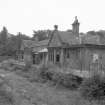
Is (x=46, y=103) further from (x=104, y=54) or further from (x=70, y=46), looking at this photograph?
(x=104, y=54)

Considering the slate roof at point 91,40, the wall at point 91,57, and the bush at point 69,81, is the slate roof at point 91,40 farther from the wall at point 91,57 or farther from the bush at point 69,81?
the bush at point 69,81

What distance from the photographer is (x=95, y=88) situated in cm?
930

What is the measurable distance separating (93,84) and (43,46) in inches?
793

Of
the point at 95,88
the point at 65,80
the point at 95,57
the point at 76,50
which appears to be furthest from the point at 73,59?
the point at 95,88

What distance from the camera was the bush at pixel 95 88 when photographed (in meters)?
9.26

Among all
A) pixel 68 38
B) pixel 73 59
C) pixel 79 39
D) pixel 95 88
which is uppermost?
pixel 68 38

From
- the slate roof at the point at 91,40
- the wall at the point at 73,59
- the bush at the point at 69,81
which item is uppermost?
the slate roof at the point at 91,40

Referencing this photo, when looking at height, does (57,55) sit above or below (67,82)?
above

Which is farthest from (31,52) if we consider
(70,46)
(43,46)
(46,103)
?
(46,103)

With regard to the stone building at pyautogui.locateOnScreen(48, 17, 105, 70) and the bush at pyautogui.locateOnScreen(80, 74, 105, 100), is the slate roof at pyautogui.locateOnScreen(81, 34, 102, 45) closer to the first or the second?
the stone building at pyautogui.locateOnScreen(48, 17, 105, 70)

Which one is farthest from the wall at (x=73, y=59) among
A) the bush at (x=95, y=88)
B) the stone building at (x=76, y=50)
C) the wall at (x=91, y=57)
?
the bush at (x=95, y=88)

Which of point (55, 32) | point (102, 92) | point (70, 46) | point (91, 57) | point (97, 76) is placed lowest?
point (102, 92)

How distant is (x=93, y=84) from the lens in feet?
31.5

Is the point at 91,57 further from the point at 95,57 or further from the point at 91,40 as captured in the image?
the point at 91,40
